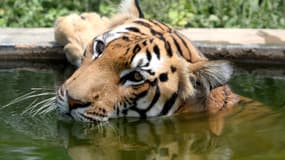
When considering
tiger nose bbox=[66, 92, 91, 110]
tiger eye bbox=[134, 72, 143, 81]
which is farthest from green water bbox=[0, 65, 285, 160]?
tiger eye bbox=[134, 72, 143, 81]

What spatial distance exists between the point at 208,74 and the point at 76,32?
1.49 metres

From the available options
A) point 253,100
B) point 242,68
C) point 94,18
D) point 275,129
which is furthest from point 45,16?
point 275,129

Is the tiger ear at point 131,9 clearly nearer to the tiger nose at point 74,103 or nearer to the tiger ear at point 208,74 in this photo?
the tiger ear at point 208,74

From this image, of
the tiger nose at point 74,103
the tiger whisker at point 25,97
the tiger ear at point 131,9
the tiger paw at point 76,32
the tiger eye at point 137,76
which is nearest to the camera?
the tiger nose at point 74,103

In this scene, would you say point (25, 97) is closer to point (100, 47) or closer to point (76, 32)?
point (100, 47)

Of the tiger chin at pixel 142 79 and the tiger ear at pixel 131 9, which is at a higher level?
the tiger ear at pixel 131 9

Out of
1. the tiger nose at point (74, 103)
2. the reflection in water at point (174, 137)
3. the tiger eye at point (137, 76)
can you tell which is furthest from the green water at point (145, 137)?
the tiger eye at point (137, 76)

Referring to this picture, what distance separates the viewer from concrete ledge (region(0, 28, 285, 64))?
5.09m

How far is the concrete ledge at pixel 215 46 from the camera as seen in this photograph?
200 inches

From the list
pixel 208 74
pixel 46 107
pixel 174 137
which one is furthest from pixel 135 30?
pixel 174 137

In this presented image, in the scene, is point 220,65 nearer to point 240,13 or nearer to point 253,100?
point 253,100

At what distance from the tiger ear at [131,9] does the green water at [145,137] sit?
0.68 meters

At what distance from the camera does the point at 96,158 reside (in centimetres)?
319

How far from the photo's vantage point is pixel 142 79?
150 inches
